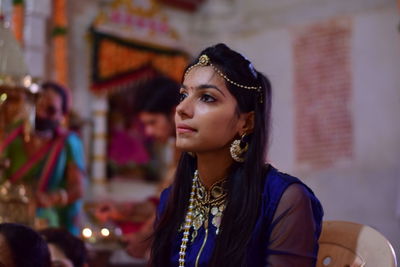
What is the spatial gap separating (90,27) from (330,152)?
2474 millimetres

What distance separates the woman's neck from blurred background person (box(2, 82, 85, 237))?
232cm

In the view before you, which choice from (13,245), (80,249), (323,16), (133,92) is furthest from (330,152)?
(13,245)

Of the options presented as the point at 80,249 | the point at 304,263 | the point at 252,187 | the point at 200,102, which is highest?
the point at 200,102

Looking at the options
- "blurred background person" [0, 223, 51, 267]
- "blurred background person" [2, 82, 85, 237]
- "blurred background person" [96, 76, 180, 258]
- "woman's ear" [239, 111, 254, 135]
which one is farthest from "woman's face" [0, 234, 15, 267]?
"blurred background person" [2, 82, 85, 237]

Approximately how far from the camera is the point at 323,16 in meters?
6.84

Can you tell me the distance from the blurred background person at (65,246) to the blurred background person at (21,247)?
592 mm

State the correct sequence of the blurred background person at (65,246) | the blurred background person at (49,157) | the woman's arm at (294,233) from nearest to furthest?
the woman's arm at (294,233) < the blurred background person at (65,246) < the blurred background person at (49,157)

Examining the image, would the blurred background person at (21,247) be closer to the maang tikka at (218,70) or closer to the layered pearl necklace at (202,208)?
the layered pearl necklace at (202,208)

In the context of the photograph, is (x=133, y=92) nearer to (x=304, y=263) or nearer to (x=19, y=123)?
(x=19, y=123)

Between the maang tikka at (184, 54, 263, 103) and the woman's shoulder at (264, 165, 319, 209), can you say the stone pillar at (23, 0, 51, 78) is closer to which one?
the maang tikka at (184, 54, 263, 103)

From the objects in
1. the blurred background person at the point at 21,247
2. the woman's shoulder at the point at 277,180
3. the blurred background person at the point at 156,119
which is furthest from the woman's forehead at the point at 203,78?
the blurred background person at the point at 156,119

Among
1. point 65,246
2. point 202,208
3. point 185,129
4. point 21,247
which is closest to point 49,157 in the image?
point 65,246

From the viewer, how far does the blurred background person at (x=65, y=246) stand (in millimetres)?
2877

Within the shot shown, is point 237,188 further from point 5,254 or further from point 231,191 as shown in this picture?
point 5,254
